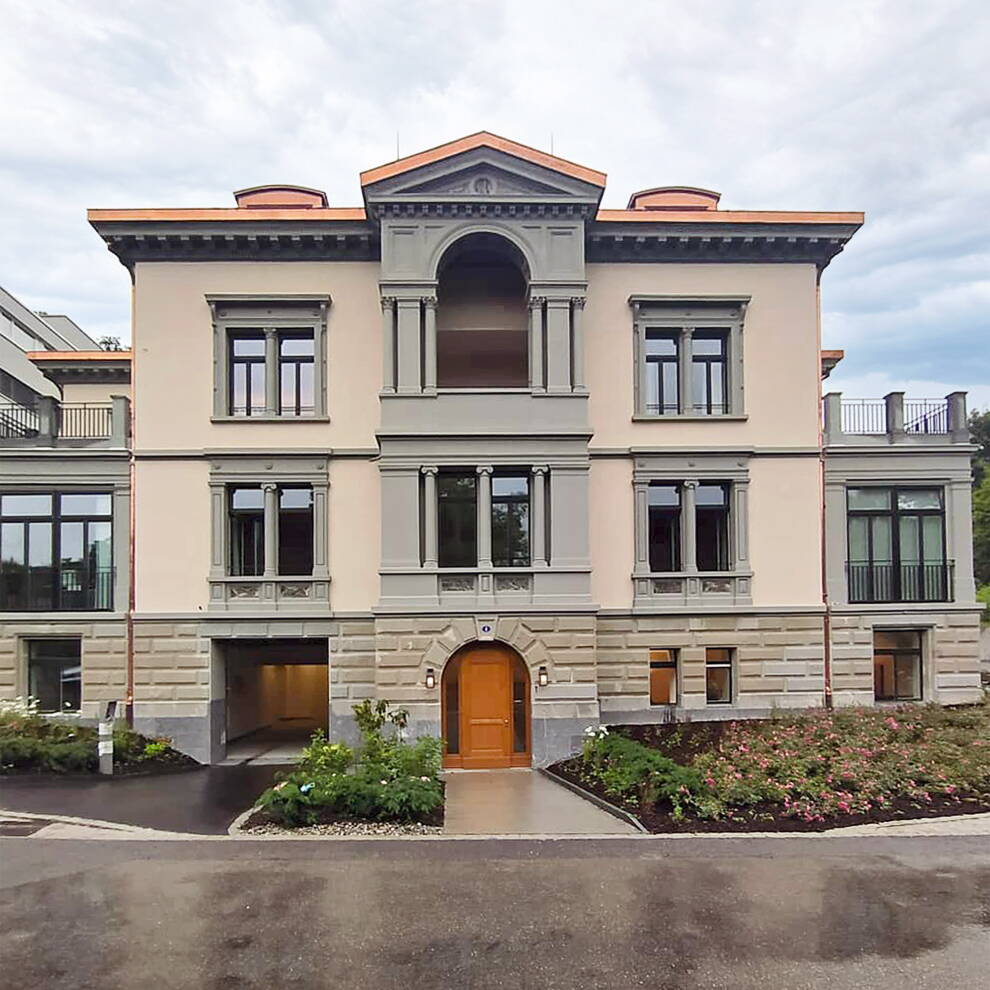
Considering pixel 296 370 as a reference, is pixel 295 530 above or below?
below

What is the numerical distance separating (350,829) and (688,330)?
12184 millimetres

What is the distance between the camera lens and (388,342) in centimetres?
1579

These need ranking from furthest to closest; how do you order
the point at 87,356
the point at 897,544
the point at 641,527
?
the point at 87,356, the point at 897,544, the point at 641,527

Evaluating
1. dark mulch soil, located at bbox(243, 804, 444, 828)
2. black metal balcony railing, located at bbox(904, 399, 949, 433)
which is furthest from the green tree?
dark mulch soil, located at bbox(243, 804, 444, 828)

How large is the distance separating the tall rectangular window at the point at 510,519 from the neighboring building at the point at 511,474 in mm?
64

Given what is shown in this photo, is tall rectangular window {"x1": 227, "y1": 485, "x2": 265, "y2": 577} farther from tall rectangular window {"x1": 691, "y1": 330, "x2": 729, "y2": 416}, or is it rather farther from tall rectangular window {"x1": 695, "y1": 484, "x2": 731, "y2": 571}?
tall rectangular window {"x1": 691, "y1": 330, "x2": 729, "y2": 416}

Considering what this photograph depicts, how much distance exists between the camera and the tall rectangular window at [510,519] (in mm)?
15945

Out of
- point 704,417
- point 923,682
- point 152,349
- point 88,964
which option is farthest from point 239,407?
point 923,682

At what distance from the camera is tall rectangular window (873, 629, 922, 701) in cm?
1784

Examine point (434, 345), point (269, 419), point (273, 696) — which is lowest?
point (273, 696)

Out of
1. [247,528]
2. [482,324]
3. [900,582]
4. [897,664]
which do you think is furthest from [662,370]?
[247,528]

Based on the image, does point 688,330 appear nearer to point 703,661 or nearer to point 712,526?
point 712,526

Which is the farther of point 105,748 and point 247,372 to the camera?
point 247,372

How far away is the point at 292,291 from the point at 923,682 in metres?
16.7
